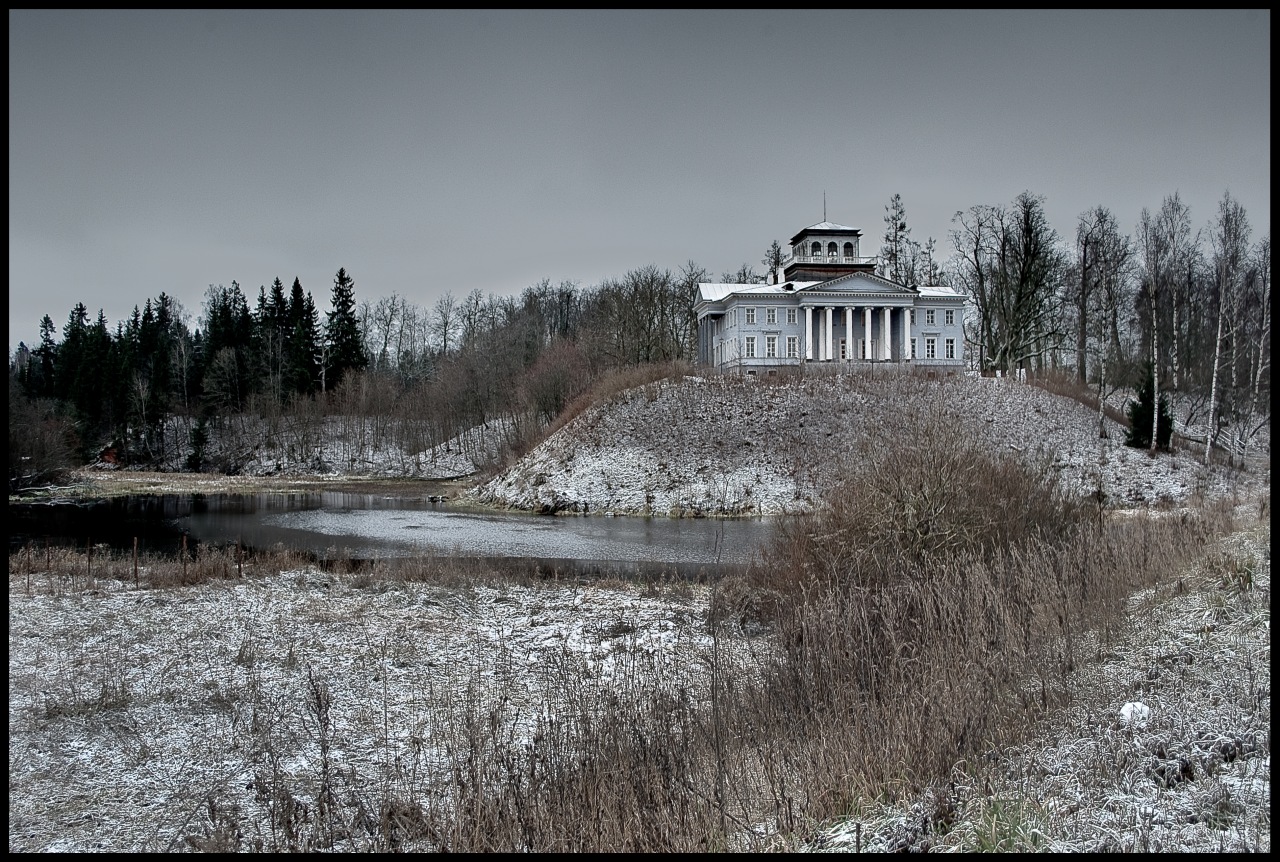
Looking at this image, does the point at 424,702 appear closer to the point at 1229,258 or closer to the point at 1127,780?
the point at 1127,780

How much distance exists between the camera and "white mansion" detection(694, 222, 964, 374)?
193 feet

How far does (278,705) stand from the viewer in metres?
9.15

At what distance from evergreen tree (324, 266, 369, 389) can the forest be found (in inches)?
5.3

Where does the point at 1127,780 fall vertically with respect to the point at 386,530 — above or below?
above

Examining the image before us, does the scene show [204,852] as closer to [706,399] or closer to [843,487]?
[843,487]

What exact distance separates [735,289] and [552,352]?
14438 mm

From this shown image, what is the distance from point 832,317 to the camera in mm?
60781

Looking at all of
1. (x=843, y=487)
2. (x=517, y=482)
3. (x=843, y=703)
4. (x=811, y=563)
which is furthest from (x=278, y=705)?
(x=517, y=482)

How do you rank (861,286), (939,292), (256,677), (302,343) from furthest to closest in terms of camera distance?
1. (302,343)
2. (939,292)
3. (861,286)
4. (256,677)

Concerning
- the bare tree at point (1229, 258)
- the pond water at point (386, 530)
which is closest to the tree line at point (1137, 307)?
the bare tree at point (1229, 258)

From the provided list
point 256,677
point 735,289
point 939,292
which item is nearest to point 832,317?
point 735,289

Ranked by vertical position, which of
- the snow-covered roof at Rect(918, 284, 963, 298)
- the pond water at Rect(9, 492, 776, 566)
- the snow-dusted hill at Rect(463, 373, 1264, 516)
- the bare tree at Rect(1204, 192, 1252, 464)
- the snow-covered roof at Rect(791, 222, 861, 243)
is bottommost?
the pond water at Rect(9, 492, 776, 566)

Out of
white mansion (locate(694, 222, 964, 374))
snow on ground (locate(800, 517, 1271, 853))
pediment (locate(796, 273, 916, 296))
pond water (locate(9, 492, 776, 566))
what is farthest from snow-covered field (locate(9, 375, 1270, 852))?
pediment (locate(796, 273, 916, 296))

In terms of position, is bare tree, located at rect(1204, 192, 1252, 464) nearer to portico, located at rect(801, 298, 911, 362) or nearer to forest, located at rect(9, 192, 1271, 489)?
forest, located at rect(9, 192, 1271, 489)
